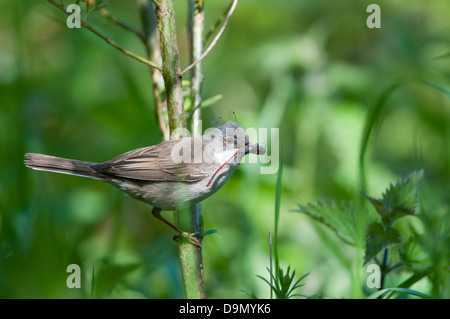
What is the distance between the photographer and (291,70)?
4945mm

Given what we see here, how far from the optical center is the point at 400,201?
273cm

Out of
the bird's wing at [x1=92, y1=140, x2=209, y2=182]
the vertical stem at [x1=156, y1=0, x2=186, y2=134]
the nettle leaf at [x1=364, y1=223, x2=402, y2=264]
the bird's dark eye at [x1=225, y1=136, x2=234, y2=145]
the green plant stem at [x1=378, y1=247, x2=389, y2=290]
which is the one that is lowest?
the green plant stem at [x1=378, y1=247, x2=389, y2=290]

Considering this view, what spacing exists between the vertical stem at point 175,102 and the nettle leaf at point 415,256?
109 cm

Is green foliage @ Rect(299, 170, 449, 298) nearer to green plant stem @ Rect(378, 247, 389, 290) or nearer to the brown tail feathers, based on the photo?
green plant stem @ Rect(378, 247, 389, 290)

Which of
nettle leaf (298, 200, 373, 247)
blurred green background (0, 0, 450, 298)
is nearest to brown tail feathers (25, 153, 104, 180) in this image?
blurred green background (0, 0, 450, 298)

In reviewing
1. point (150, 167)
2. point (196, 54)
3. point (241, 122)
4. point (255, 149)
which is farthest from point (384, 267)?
point (241, 122)

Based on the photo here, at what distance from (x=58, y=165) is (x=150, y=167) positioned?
22.1 inches

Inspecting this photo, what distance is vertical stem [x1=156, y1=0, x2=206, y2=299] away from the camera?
94.3 inches

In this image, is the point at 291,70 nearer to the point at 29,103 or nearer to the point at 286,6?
the point at 286,6

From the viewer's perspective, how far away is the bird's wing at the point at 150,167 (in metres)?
3.15

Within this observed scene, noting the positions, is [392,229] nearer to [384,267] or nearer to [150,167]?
[384,267]

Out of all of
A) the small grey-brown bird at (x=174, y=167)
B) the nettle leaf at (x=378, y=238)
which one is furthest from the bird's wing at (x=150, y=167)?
the nettle leaf at (x=378, y=238)
